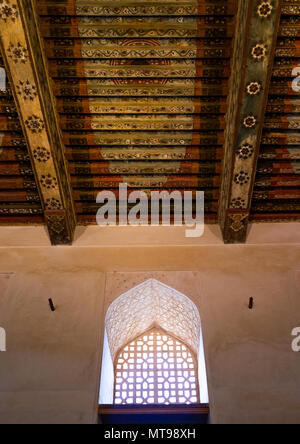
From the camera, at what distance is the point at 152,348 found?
594 centimetres

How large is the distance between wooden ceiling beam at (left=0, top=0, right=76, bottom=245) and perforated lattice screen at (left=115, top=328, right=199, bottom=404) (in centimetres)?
192

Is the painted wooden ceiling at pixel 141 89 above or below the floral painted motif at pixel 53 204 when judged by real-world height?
above

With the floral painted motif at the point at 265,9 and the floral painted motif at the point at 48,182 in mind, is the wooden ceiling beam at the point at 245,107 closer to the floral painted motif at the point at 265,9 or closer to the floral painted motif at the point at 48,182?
the floral painted motif at the point at 265,9

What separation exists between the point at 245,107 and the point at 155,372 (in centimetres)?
372

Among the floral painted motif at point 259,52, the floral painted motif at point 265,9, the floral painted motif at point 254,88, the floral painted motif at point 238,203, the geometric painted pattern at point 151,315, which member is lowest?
the geometric painted pattern at point 151,315

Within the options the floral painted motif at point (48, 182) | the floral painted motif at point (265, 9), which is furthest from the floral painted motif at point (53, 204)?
the floral painted motif at point (265, 9)

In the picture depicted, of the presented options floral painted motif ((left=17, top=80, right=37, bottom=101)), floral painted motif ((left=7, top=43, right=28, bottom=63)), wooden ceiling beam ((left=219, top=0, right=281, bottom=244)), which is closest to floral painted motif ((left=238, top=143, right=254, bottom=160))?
wooden ceiling beam ((left=219, top=0, right=281, bottom=244))

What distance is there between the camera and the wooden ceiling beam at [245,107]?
12.8 ft

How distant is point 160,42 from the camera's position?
174 inches

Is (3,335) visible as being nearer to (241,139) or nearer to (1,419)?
(1,419)

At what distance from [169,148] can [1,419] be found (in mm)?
3530

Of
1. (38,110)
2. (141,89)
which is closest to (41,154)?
(38,110)

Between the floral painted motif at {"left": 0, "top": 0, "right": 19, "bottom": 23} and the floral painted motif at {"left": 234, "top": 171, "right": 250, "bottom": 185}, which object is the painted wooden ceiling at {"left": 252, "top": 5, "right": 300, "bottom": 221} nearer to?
the floral painted motif at {"left": 234, "top": 171, "right": 250, "bottom": 185}
